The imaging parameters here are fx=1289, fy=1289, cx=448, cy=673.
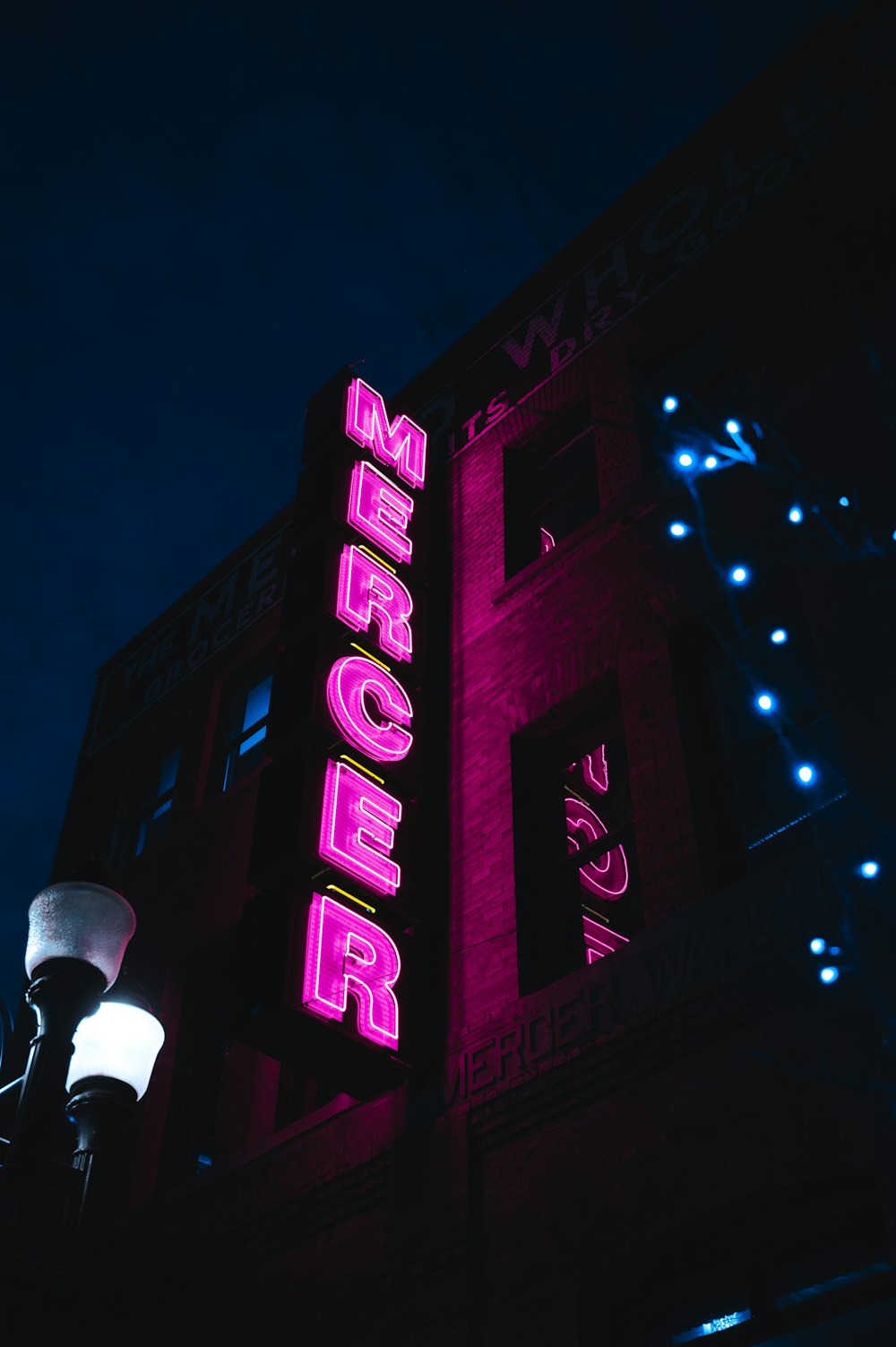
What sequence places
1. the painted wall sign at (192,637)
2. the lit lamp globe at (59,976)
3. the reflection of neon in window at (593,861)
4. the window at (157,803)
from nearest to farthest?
1. the lit lamp globe at (59,976)
2. the reflection of neon in window at (593,861)
3. the window at (157,803)
4. the painted wall sign at (192,637)

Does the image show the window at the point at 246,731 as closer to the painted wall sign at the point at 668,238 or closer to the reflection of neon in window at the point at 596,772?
the painted wall sign at the point at 668,238

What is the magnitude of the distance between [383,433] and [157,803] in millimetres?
5743

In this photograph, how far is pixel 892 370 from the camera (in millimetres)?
9492

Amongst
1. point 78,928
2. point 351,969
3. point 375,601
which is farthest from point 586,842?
point 78,928

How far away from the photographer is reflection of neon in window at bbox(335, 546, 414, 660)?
1102cm

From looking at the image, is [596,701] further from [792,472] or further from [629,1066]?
[629,1066]

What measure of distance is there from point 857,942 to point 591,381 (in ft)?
24.1

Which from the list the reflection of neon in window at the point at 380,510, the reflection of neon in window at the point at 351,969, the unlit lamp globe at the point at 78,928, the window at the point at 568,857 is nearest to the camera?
the unlit lamp globe at the point at 78,928

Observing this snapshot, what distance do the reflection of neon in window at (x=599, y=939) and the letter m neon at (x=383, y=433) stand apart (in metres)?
4.83

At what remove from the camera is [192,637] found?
1697cm

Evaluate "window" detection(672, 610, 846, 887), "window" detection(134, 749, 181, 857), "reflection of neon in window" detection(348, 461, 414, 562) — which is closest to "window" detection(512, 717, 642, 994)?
"window" detection(672, 610, 846, 887)

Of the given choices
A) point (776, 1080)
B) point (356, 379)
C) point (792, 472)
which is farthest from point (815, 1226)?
point (356, 379)

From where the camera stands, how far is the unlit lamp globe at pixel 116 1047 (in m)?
7.14

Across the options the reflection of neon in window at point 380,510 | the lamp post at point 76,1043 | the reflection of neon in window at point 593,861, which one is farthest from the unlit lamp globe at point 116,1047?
the reflection of neon in window at point 380,510
